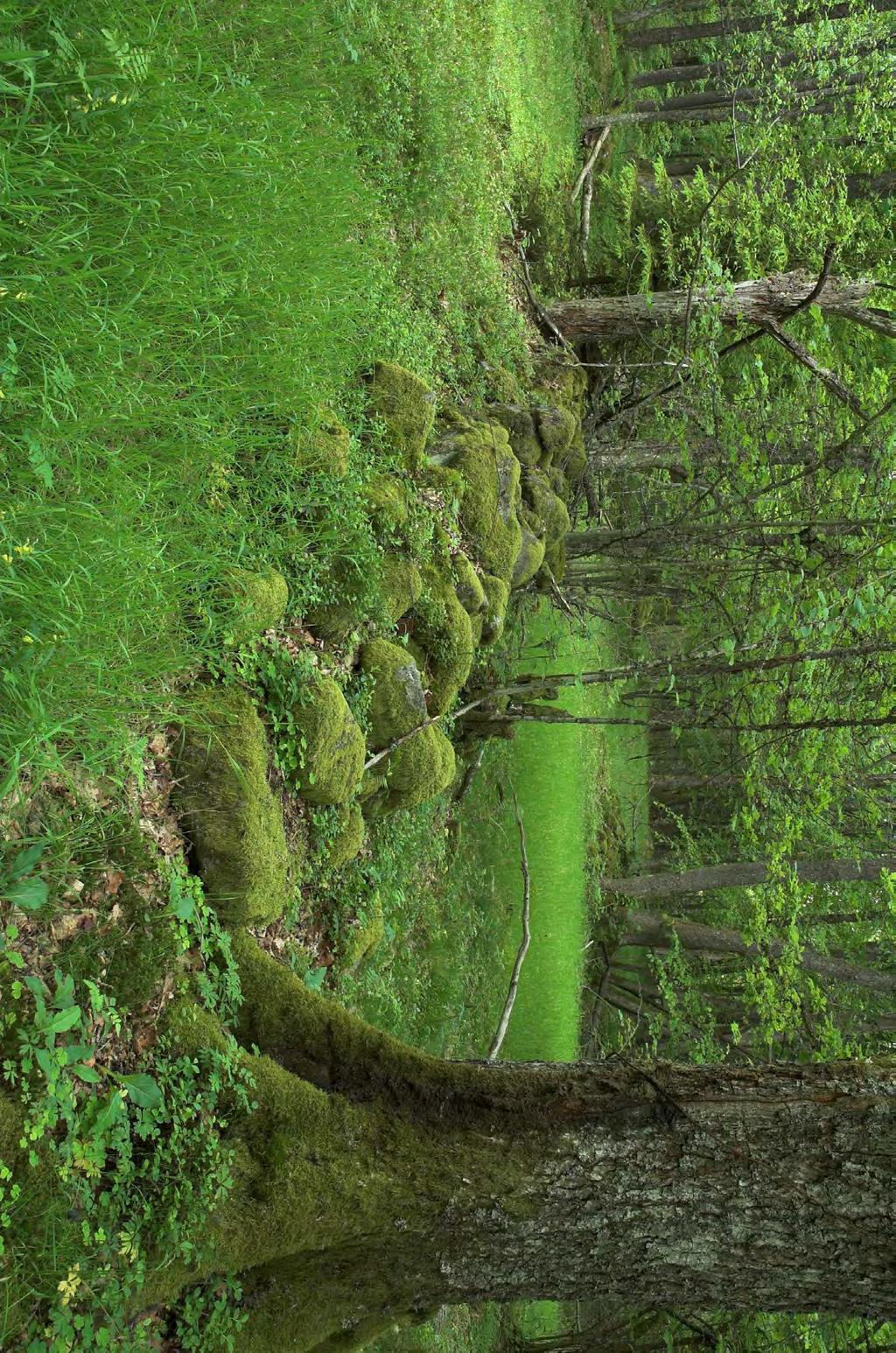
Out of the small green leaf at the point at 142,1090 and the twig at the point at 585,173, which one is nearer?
the small green leaf at the point at 142,1090

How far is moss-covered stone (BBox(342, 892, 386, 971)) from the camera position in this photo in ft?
17.0

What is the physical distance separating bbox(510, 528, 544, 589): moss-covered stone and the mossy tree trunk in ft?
14.3

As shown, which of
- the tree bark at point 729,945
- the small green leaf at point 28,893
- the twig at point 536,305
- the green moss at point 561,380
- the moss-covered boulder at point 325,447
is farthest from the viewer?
the tree bark at point 729,945

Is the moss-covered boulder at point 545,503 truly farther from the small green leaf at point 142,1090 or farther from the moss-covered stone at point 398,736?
the small green leaf at point 142,1090

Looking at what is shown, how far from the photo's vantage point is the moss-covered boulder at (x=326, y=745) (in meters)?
4.27

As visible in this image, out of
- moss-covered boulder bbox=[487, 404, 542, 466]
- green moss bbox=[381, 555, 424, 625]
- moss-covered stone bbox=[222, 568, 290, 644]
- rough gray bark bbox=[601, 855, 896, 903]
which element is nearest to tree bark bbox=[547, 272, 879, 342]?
moss-covered boulder bbox=[487, 404, 542, 466]

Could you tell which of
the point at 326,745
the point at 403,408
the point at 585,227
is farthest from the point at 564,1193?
the point at 585,227

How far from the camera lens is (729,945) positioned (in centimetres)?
1305

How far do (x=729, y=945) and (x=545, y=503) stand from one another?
294 inches

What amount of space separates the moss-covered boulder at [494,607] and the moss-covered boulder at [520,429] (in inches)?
54.9

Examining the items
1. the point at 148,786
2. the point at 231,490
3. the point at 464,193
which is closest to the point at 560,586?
the point at 464,193

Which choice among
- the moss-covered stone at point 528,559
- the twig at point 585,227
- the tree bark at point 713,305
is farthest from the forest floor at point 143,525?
the twig at point 585,227

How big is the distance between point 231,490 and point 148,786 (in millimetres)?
1188

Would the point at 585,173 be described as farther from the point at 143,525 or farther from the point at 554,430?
the point at 143,525
